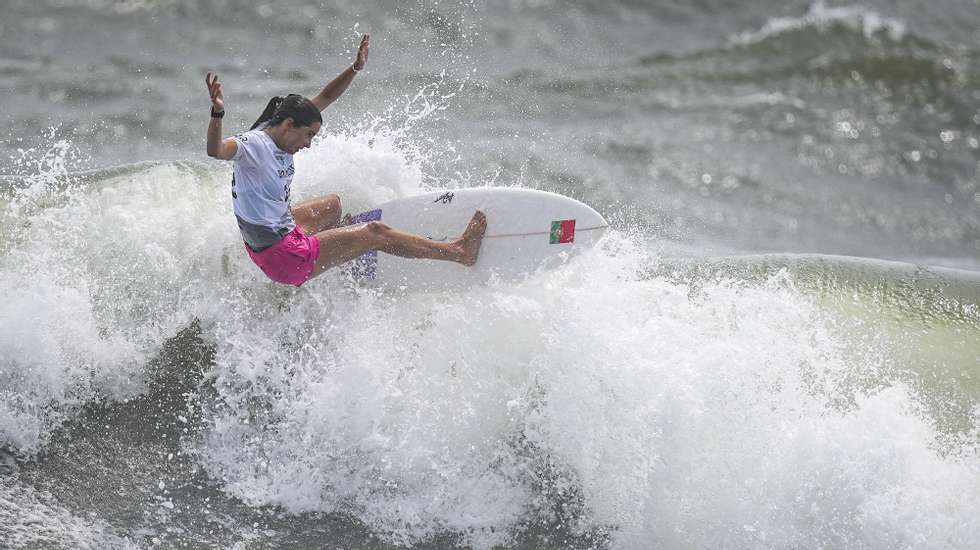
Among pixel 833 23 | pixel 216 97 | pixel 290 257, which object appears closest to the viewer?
pixel 216 97

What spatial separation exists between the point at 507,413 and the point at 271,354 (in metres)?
1.46

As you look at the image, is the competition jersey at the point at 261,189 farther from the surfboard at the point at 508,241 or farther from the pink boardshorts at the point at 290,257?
the surfboard at the point at 508,241

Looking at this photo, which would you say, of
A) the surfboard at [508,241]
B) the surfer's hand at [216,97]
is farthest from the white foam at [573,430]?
the surfer's hand at [216,97]

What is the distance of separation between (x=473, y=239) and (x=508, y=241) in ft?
0.74

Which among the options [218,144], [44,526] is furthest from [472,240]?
[44,526]

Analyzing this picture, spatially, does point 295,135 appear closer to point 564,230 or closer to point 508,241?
point 508,241

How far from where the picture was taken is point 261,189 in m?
→ 5.43

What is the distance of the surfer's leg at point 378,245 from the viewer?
5793mm

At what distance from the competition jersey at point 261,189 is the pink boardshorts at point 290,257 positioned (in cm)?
4

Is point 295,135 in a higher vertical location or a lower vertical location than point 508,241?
higher

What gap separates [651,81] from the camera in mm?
12352

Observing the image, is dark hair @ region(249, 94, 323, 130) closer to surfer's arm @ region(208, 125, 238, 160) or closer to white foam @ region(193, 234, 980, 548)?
surfer's arm @ region(208, 125, 238, 160)

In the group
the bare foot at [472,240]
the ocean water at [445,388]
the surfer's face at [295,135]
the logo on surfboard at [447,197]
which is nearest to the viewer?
the ocean water at [445,388]

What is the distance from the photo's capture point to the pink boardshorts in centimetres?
559
